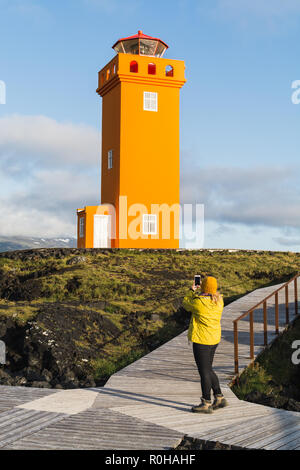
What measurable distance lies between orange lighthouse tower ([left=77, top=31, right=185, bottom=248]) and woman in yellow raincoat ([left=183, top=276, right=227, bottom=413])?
21582mm

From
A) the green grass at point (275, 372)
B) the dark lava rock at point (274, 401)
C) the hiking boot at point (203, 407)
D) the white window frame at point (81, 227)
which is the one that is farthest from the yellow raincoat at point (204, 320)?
the white window frame at point (81, 227)

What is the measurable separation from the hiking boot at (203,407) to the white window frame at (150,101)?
78.5 feet

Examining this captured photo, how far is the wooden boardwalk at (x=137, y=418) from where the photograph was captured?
5977mm

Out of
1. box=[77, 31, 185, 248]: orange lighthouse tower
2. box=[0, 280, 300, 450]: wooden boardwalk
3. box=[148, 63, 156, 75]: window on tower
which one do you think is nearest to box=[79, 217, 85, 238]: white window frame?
box=[77, 31, 185, 248]: orange lighthouse tower

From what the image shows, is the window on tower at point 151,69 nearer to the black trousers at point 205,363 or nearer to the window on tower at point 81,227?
the window on tower at point 81,227

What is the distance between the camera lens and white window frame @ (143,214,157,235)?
2880cm

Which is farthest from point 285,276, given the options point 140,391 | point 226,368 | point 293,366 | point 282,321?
point 140,391

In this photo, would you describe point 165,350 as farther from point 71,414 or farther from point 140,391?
point 71,414

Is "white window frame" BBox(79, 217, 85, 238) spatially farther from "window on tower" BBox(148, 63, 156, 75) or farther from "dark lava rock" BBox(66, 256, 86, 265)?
"window on tower" BBox(148, 63, 156, 75)

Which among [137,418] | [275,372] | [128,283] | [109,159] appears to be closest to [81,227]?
[109,159]

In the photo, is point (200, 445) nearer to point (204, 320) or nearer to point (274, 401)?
point (204, 320)

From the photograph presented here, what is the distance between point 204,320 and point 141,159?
883 inches

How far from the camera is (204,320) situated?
7.13m

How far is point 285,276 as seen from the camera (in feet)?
75.5
